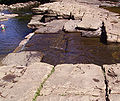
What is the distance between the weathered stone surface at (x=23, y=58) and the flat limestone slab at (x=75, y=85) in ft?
4.09

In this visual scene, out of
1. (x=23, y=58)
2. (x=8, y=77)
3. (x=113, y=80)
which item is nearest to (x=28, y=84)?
(x=8, y=77)

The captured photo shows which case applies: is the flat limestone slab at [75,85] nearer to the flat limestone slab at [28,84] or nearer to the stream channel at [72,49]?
the flat limestone slab at [28,84]

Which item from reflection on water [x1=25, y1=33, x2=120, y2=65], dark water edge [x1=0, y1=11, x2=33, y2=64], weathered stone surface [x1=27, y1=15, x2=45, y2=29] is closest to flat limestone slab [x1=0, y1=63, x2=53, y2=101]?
reflection on water [x1=25, y1=33, x2=120, y2=65]

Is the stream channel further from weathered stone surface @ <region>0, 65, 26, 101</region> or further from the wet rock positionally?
the wet rock

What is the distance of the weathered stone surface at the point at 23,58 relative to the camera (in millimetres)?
4455

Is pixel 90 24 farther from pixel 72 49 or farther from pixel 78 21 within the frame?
pixel 72 49

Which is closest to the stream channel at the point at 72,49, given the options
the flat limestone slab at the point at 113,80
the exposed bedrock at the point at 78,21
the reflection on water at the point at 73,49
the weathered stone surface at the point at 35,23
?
the reflection on water at the point at 73,49

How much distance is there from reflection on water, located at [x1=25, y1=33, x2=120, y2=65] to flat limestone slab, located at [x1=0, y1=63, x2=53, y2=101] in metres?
0.97

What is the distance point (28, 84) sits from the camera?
2979 millimetres

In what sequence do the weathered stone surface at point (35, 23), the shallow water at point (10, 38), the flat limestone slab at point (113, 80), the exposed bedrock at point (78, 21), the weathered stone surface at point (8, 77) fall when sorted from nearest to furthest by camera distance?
the flat limestone slab at point (113, 80) → the weathered stone surface at point (8, 77) → the exposed bedrock at point (78, 21) → the shallow water at point (10, 38) → the weathered stone surface at point (35, 23)

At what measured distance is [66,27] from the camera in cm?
700

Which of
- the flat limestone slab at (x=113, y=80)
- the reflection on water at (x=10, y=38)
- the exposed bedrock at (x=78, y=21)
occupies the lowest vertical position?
the reflection on water at (x=10, y=38)

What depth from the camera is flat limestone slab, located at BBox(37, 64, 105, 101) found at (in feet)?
8.65

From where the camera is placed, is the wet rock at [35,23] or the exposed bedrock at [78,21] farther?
the wet rock at [35,23]
